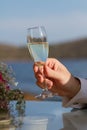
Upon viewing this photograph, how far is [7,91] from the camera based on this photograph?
102cm

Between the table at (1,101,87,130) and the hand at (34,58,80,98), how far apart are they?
0.25 ft

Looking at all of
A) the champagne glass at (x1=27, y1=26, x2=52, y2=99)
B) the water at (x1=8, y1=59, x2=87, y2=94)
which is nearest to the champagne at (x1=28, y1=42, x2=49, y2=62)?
the champagne glass at (x1=27, y1=26, x2=52, y2=99)

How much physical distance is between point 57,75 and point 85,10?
410cm

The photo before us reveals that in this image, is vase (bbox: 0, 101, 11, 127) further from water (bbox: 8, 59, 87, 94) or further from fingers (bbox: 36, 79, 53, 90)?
water (bbox: 8, 59, 87, 94)

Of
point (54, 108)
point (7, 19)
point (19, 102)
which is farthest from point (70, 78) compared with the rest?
point (7, 19)

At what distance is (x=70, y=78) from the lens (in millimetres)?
1056

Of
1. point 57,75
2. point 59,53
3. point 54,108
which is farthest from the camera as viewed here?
point 59,53

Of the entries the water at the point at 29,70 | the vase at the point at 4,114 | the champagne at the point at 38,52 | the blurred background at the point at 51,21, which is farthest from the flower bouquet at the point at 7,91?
the blurred background at the point at 51,21

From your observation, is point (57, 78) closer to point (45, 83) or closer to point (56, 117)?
point (45, 83)

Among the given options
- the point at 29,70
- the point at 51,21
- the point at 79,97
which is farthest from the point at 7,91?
the point at 51,21

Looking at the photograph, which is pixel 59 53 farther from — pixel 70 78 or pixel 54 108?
pixel 70 78

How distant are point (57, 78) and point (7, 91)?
0.45 ft

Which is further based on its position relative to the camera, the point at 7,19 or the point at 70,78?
the point at 7,19

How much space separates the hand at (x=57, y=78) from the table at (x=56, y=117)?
0.08 metres
